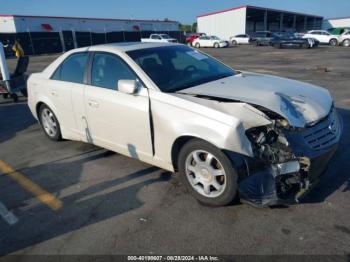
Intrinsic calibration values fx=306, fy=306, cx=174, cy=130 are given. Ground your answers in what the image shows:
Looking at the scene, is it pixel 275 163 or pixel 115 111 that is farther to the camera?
pixel 115 111

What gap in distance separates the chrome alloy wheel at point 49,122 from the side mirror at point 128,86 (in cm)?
210

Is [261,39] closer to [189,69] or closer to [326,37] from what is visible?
[326,37]

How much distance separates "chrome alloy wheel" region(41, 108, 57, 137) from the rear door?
3.69 feet

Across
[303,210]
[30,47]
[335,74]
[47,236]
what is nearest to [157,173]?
[47,236]

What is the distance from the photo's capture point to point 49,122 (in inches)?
209

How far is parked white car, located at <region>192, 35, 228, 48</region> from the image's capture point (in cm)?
3685

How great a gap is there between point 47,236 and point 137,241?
2.97ft

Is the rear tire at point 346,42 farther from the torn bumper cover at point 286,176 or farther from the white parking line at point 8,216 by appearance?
the white parking line at point 8,216

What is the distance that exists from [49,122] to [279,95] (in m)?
3.86

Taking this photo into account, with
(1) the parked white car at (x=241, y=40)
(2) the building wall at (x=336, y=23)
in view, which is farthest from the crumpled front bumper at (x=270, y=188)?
(2) the building wall at (x=336, y=23)

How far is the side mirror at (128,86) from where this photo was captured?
349 cm

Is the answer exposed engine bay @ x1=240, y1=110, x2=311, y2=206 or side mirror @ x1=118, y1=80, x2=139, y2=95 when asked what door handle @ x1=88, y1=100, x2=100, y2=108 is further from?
exposed engine bay @ x1=240, y1=110, x2=311, y2=206

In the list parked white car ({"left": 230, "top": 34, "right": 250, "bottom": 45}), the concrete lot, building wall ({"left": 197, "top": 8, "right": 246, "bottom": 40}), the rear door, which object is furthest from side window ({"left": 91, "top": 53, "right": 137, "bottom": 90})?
building wall ({"left": 197, "top": 8, "right": 246, "bottom": 40})

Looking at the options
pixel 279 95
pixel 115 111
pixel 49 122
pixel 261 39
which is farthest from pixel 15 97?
pixel 261 39
